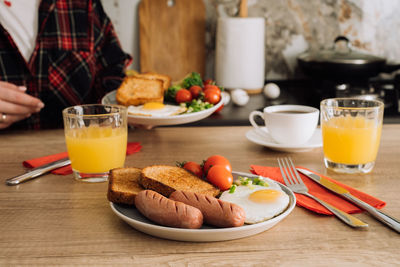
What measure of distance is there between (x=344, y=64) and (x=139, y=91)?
126cm

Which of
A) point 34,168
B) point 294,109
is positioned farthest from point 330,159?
point 34,168

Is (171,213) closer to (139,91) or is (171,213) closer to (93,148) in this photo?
(93,148)

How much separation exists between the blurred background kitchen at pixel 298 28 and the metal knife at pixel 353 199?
Answer: 5.68 ft

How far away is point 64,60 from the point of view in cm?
222

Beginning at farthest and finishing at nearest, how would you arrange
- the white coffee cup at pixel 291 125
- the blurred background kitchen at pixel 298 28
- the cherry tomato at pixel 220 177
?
the blurred background kitchen at pixel 298 28 < the white coffee cup at pixel 291 125 < the cherry tomato at pixel 220 177

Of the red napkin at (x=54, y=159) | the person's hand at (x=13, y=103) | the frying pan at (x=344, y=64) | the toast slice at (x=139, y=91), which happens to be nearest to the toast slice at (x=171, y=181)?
the red napkin at (x=54, y=159)

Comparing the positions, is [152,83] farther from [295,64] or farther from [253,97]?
[295,64]

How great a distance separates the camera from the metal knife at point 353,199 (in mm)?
907

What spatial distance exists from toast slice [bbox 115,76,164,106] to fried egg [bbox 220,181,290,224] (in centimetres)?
91

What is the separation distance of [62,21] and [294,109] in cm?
127

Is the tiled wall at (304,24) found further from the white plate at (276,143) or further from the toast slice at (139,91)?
the white plate at (276,143)

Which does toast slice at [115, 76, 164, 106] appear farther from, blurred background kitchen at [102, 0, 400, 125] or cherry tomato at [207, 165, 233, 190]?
blurred background kitchen at [102, 0, 400, 125]

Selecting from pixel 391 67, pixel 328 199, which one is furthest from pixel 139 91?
pixel 391 67

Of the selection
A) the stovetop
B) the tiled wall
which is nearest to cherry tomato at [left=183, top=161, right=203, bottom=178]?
the stovetop
